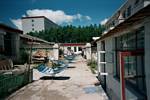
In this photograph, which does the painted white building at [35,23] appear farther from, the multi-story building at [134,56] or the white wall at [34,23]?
the multi-story building at [134,56]

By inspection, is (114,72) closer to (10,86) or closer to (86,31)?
(10,86)

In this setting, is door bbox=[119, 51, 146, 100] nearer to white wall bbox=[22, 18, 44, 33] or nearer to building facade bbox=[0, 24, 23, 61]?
A: building facade bbox=[0, 24, 23, 61]

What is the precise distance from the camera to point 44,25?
115438mm

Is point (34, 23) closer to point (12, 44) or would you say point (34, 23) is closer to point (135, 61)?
point (12, 44)

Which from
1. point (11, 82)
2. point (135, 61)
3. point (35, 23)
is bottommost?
point (11, 82)

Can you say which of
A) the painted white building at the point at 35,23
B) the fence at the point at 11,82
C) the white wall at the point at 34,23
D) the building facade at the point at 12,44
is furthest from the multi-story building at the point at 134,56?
the white wall at the point at 34,23

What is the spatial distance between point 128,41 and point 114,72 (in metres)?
2.63

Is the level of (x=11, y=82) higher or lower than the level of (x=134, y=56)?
lower

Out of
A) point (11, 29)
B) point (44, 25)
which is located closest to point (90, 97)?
point (11, 29)

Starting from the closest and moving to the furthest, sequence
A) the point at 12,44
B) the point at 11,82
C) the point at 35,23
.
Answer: the point at 11,82
the point at 12,44
the point at 35,23

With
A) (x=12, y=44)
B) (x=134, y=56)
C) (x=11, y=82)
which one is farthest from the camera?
(x=12, y=44)

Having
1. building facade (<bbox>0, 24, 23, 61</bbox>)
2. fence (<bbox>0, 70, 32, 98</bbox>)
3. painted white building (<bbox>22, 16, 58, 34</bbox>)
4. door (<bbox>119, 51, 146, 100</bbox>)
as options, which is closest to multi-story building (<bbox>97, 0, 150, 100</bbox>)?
door (<bbox>119, 51, 146, 100</bbox>)

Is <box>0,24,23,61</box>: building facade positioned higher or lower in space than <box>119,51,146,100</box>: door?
higher

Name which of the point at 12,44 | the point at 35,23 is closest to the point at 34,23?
the point at 35,23
